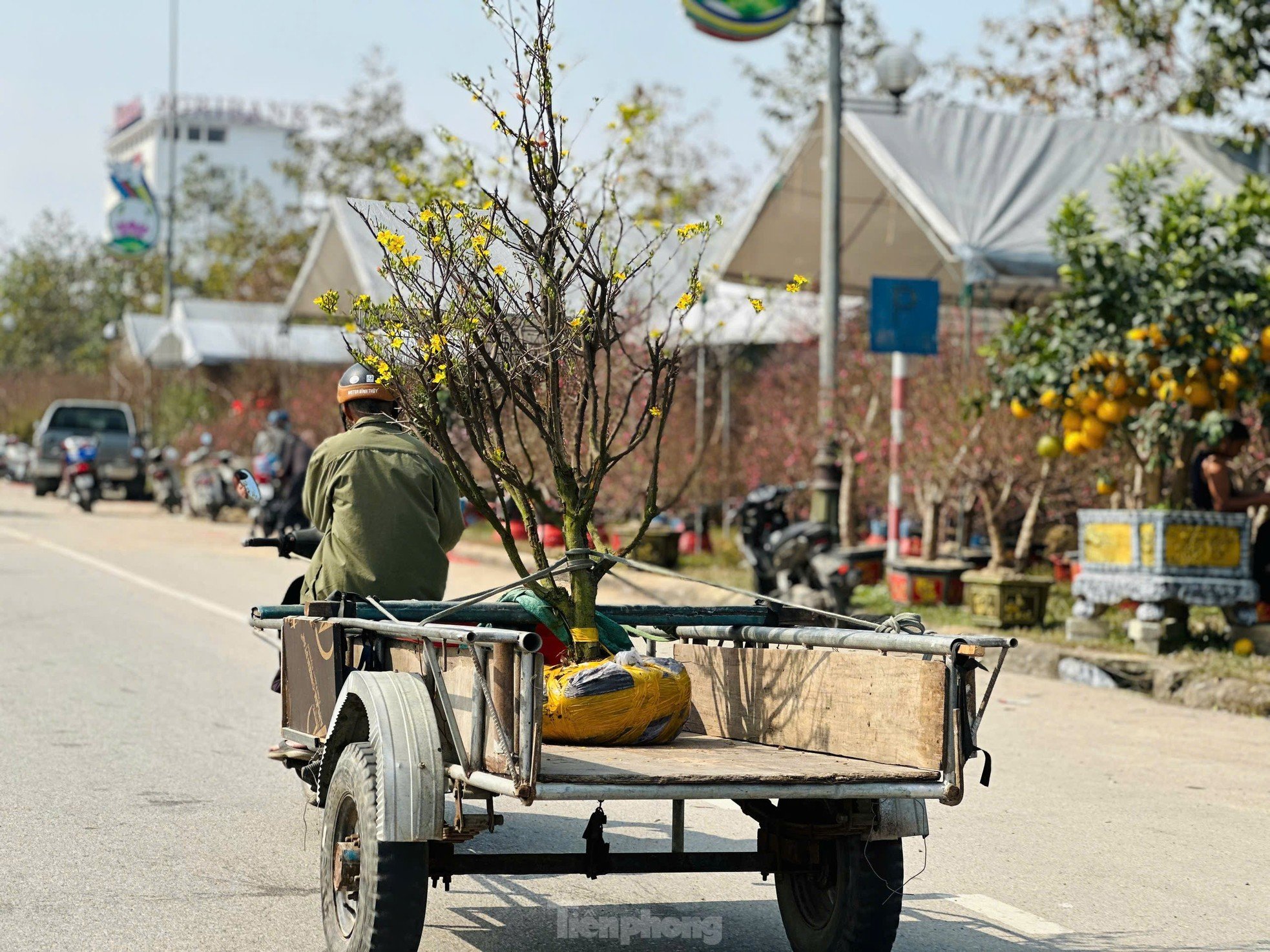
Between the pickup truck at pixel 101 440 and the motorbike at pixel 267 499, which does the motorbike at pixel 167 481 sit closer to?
the pickup truck at pixel 101 440

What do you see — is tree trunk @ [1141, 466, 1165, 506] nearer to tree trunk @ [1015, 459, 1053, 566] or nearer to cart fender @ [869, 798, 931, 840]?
tree trunk @ [1015, 459, 1053, 566]

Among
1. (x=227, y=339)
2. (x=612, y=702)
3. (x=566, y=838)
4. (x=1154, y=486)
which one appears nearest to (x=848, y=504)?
(x=1154, y=486)

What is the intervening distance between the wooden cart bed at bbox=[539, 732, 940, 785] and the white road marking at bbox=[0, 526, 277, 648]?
6.94 meters

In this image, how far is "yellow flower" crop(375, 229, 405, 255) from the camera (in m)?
5.27

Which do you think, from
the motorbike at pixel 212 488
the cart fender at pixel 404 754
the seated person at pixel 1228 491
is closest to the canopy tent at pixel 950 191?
the seated person at pixel 1228 491

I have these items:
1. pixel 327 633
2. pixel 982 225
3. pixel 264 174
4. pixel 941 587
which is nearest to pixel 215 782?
pixel 327 633

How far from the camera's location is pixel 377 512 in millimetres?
5785

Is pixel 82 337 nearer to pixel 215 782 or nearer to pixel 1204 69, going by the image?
pixel 1204 69

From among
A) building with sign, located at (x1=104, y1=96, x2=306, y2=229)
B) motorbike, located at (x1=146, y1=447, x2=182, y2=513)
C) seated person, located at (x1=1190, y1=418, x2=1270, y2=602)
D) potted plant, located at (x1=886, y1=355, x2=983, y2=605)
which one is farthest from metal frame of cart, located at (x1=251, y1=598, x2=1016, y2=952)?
building with sign, located at (x1=104, y1=96, x2=306, y2=229)

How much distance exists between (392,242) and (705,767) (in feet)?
6.66

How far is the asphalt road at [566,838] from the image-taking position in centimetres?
534

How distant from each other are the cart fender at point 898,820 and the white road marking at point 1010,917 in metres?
1.09

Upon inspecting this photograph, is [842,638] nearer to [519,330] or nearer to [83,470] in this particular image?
[519,330]

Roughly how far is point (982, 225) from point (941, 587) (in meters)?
3.53
